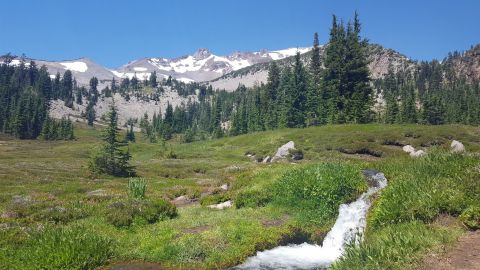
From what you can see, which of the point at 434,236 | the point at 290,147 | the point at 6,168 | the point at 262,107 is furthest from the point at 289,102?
the point at 434,236

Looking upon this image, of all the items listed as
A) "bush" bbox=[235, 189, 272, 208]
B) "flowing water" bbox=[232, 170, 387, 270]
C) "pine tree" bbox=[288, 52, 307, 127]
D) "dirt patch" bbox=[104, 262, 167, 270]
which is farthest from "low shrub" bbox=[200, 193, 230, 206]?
"pine tree" bbox=[288, 52, 307, 127]

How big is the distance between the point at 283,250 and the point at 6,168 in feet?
150

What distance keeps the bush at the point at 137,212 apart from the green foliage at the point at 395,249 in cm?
1158

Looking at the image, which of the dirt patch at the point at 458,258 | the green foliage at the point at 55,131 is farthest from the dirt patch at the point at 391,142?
the green foliage at the point at 55,131

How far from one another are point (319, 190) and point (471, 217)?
842 centimetres

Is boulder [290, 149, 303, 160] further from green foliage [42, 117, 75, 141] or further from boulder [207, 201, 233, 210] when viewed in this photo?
green foliage [42, 117, 75, 141]

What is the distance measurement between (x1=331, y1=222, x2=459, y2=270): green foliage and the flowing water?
5.31ft

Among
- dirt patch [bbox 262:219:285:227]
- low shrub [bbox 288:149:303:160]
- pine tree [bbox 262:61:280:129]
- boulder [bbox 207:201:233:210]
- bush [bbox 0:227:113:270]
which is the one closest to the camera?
bush [bbox 0:227:113:270]

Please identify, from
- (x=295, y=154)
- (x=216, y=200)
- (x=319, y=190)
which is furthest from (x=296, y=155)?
(x=319, y=190)

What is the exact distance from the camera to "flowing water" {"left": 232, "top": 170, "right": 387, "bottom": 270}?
51.3ft

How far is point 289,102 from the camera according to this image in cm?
11862

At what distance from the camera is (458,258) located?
1080cm

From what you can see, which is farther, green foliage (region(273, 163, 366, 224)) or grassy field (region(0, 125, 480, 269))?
green foliage (region(273, 163, 366, 224))

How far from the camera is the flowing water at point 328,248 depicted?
1564cm
